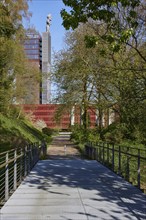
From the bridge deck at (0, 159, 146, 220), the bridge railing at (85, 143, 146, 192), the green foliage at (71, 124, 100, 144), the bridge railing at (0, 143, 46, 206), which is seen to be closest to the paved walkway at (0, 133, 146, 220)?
the bridge deck at (0, 159, 146, 220)

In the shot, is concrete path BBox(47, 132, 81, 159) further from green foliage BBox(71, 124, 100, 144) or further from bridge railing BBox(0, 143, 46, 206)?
bridge railing BBox(0, 143, 46, 206)

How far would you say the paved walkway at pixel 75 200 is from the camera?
6441mm

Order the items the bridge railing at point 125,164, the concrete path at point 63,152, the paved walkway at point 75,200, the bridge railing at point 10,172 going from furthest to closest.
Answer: the concrete path at point 63,152 < the bridge railing at point 125,164 < the bridge railing at point 10,172 < the paved walkway at point 75,200

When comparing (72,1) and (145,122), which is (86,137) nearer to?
(145,122)

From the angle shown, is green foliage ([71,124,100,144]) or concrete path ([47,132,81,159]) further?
green foliage ([71,124,100,144])

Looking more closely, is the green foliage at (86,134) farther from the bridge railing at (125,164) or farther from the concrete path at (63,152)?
the bridge railing at (125,164)

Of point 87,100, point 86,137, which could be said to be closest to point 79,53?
point 87,100

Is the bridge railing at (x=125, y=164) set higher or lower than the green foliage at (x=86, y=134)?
lower

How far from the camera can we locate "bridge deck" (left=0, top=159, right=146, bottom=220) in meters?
6.45

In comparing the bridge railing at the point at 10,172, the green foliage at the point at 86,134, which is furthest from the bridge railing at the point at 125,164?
the green foliage at the point at 86,134

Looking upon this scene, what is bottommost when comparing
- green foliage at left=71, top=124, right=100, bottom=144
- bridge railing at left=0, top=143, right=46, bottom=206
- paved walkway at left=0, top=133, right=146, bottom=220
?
paved walkway at left=0, top=133, right=146, bottom=220

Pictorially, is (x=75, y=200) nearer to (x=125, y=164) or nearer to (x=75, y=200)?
(x=75, y=200)

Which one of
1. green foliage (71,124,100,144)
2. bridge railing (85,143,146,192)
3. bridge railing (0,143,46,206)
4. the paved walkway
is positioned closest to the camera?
the paved walkway

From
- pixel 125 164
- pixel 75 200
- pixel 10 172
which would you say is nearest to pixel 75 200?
pixel 75 200
